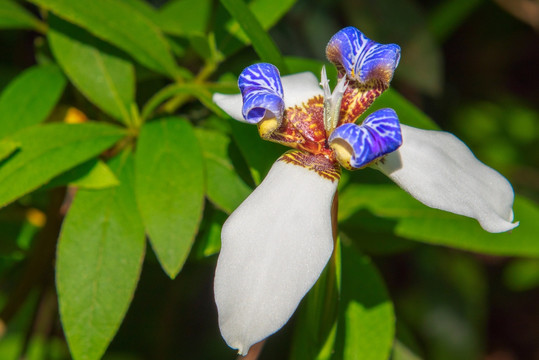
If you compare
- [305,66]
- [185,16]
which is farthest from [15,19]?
[305,66]

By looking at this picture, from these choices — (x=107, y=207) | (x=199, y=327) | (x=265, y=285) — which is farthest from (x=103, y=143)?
(x=199, y=327)

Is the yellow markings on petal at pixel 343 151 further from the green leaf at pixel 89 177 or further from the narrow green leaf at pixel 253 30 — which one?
the green leaf at pixel 89 177

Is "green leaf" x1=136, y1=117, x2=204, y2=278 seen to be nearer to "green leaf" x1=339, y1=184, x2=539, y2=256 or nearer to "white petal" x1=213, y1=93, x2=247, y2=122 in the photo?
"white petal" x1=213, y1=93, x2=247, y2=122

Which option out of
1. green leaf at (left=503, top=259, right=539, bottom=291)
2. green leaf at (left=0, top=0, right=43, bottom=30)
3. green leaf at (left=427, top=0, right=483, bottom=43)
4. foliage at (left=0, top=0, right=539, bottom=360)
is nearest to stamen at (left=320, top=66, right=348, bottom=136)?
foliage at (left=0, top=0, right=539, bottom=360)

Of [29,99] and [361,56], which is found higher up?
[361,56]

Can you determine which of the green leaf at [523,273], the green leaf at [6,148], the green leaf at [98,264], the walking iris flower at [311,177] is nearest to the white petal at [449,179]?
the walking iris flower at [311,177]

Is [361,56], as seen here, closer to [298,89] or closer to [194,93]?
[298,89]

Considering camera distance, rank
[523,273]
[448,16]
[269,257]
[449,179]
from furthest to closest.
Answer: [523,273], [448,16], [449,179], [269,257]
